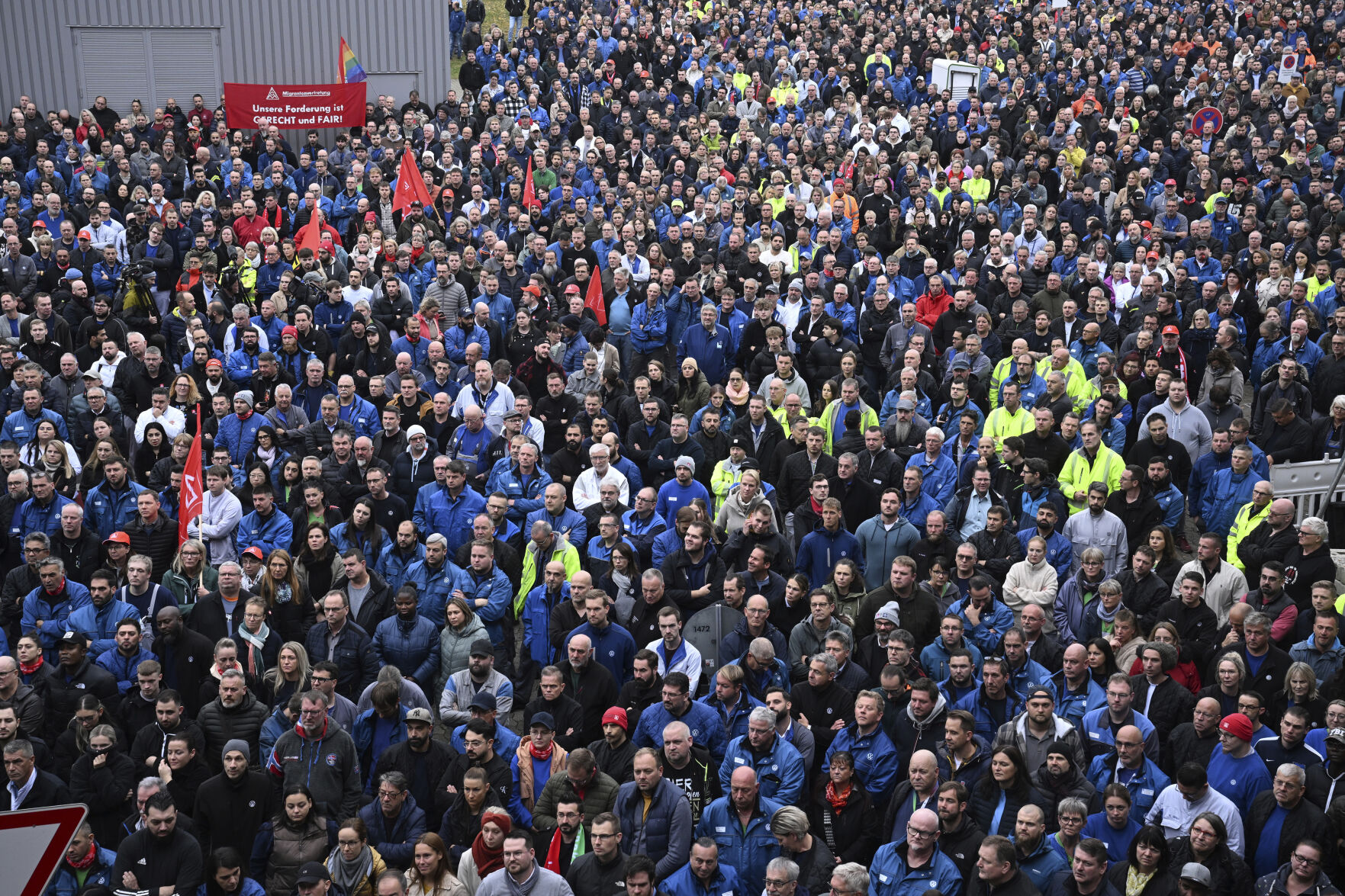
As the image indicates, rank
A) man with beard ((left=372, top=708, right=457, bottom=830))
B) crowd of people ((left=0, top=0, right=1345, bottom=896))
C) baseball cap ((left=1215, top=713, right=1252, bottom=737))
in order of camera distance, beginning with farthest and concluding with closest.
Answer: man with beard ((left=372, top=708, right=457, bottom=830)) < baseball cap ((left=1215, top=713, right=1252, bottom=737)) < crowd of people ((left=0, top=0, right=1345, bottom=896))

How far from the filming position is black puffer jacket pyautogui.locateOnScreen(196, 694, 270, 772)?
9.35m

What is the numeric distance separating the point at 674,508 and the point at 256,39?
50.4 ft

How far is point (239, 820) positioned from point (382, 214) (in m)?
11.2

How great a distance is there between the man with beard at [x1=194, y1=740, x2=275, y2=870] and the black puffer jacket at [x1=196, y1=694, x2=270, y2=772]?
1.51 feet

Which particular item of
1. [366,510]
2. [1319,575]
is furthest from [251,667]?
[1319,575]

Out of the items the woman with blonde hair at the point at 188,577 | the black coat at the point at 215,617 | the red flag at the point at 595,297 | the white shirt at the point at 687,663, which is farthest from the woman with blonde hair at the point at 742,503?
the red flag at the point at 595,297

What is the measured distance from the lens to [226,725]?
30.7 ft

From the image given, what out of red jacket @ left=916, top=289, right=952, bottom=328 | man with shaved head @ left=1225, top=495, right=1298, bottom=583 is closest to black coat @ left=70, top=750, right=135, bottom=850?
man with shaved head @ left=1225, top=495, right=1298, bottom=583

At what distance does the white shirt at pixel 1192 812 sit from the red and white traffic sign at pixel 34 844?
6879 millimetres

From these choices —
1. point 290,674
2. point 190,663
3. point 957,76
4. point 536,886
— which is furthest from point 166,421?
point 957,76

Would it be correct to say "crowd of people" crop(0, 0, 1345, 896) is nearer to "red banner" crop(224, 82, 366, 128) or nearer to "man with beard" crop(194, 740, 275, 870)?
"man with beard" crop(194, 740, 275, 870)

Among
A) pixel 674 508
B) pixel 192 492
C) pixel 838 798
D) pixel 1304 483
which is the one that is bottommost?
pixel 838 798

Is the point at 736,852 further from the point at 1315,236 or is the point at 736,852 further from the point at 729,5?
the point at 729,5

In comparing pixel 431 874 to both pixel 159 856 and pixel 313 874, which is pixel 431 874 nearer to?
pixel 313 874
